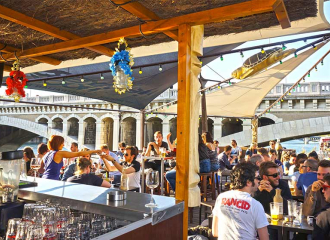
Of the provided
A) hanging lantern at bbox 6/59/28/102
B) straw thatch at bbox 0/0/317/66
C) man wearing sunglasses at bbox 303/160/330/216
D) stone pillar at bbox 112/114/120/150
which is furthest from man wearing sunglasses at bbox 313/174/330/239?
stone pillar at bbox 112/114/120/150

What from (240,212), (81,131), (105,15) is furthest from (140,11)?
(81,131)

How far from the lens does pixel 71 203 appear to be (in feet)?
8.05

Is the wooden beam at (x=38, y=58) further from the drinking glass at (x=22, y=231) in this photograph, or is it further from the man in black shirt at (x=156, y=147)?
the drinking glass at (x=22, y=231)

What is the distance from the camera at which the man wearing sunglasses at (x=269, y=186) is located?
11.2 feet

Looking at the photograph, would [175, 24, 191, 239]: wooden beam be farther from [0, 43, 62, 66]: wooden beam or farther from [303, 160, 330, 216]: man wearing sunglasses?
[0, 43, 62, 66]: wooden beam

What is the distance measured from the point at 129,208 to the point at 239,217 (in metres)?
0.91

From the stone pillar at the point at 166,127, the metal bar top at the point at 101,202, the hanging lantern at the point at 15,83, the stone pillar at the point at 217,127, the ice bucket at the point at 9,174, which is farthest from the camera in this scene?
the stone pillar at the point at 166,127

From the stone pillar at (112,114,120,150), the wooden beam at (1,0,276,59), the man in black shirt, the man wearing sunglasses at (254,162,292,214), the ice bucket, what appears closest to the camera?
the ice bucket

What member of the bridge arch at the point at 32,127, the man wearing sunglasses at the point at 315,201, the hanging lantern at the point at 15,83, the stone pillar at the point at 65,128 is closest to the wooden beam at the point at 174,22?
the hanging lantern at the point at 15,83

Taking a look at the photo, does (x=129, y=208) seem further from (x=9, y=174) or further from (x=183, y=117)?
(x=183, y=117)

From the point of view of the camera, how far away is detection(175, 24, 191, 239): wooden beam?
3.05 metres

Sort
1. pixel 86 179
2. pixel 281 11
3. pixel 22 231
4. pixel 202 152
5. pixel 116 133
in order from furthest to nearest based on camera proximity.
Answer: pixel 116 133 < pixel 202 152 < pixel 86 179 < pixel 281 11 < pixel 22 231

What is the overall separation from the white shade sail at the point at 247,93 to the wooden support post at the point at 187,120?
20.4 feet

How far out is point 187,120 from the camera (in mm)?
3096
